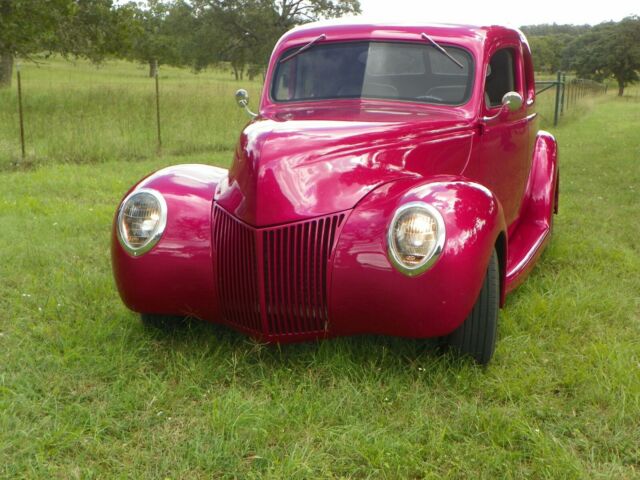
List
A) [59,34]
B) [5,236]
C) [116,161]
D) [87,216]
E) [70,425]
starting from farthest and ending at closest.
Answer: [59,34], [116,161], [87,216], [5,236], [70,425]

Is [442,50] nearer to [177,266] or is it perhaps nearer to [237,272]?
[237,272]

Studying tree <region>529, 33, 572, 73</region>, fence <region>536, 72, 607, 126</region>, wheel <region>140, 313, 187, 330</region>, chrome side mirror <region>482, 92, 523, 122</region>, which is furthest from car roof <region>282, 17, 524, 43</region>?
tree <region>529, 33, 572, 73</region>

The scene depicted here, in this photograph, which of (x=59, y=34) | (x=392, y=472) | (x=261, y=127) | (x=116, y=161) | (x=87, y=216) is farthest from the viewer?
(x=59, y=34)

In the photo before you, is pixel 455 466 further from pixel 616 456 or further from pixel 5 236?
pixel 5 236

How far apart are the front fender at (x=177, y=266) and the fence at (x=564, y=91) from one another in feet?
24.7

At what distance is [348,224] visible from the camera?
9.18 feet

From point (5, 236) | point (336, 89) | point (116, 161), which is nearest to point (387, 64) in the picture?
point (336, 89)

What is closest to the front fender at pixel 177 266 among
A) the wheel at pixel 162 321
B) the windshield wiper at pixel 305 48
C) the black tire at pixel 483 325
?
the wheel at pixel 162 321

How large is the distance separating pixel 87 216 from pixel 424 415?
13.6 ft

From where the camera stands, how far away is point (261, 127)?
3.29 metres

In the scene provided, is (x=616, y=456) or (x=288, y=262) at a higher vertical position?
(x=288, y=262)

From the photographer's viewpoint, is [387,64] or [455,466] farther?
[387,64]

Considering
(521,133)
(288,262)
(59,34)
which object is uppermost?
(59,34)

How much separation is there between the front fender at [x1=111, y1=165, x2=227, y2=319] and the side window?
6.03 feet
